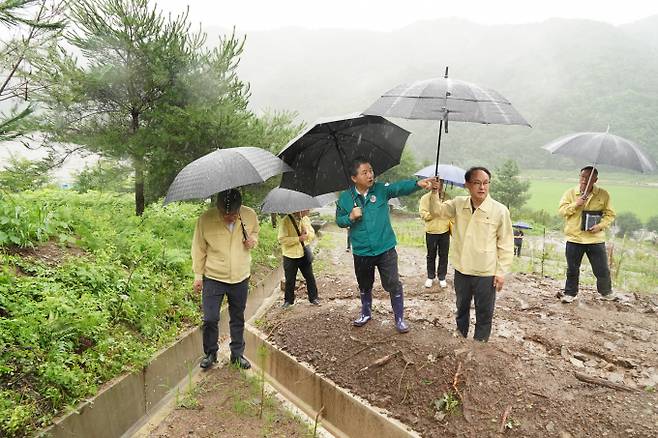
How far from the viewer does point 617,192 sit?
44812mm

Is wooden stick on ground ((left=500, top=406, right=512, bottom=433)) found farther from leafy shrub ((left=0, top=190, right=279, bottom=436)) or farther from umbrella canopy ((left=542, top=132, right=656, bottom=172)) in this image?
leafy shrub ((left=0, top=190, right=279, bottom=436))

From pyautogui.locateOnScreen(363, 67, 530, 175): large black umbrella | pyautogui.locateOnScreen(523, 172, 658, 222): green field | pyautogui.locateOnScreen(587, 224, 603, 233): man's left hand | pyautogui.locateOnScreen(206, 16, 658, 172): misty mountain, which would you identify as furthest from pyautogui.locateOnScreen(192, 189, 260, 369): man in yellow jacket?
pyautogui.locateOnScreen(523, 172, 658, 222): green field

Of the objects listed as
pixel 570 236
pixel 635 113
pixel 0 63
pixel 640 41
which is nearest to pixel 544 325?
pixel 570 236

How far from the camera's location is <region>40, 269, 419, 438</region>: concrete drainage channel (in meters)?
3.37

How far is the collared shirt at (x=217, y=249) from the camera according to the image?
13.1ft

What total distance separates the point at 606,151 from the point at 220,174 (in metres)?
4.53

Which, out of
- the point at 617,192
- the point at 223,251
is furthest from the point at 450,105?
the point at 617,192

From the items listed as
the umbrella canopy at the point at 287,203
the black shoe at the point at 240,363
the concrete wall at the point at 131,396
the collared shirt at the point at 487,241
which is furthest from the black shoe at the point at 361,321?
the concrete wall at the point at 131,396

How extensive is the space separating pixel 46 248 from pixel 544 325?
6.73 meters

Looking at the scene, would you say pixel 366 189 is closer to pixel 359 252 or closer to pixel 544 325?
pixel 359 252

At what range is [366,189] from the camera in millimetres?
4035

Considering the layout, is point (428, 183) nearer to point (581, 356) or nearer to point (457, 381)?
point (457, 381)

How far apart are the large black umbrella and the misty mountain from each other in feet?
3.14

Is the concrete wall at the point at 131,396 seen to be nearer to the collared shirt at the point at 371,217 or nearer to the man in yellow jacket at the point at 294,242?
the man in yellow jacket at the point at 294,242
